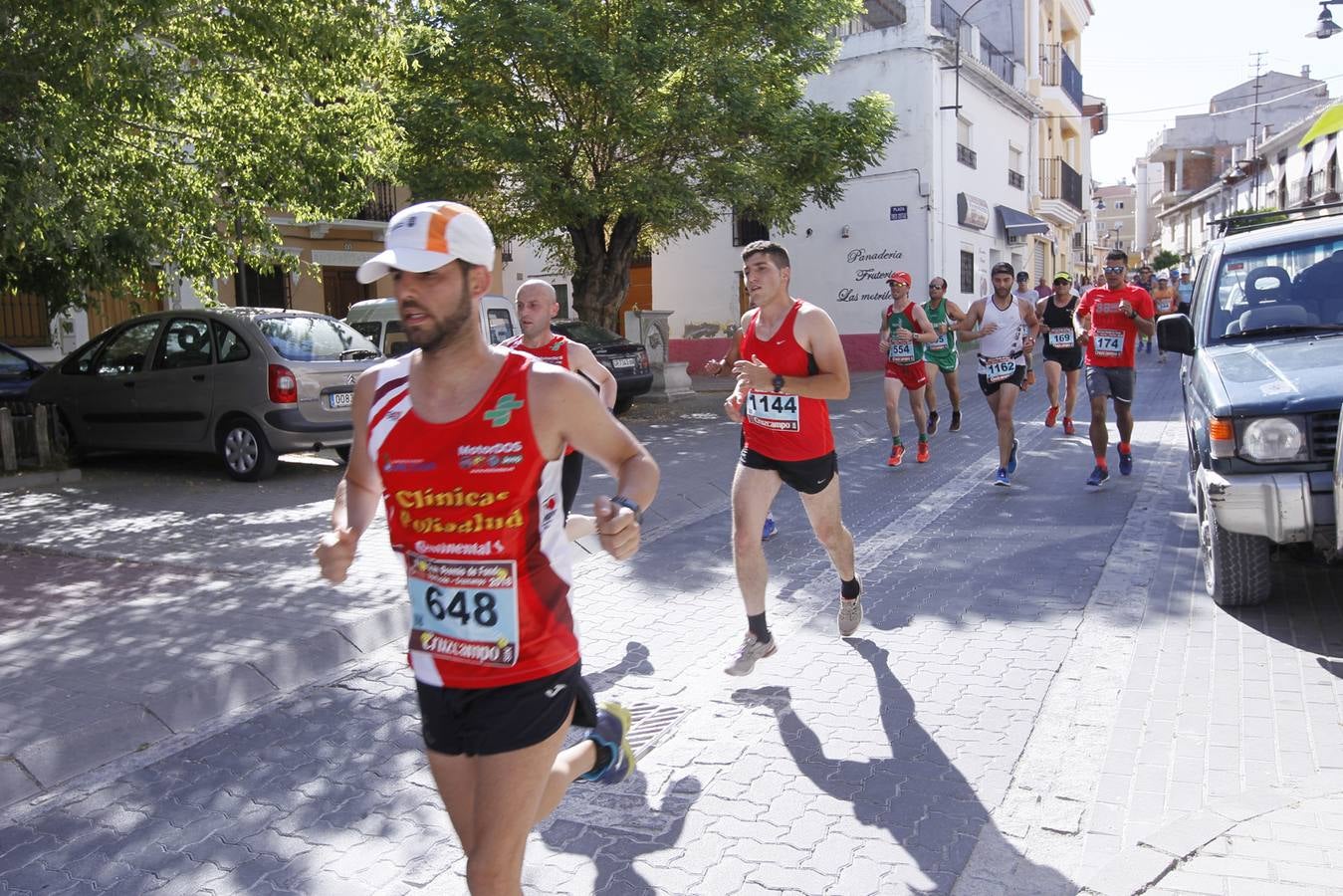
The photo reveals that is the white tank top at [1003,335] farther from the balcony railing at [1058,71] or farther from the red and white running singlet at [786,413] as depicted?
the balcony railing at [1058,71]

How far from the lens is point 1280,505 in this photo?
518cm

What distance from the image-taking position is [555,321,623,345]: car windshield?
16506 mm

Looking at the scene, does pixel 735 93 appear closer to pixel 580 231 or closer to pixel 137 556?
pixel 580 231

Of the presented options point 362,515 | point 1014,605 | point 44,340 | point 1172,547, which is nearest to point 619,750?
point 362,515

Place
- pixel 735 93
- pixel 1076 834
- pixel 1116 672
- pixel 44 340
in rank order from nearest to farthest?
pixel 1076 834 → pixel 1116 672 → pixel 735 93 → pixel 44 340

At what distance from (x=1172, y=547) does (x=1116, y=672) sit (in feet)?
8.66

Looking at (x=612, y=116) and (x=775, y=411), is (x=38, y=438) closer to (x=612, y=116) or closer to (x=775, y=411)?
(x=612, y=116)

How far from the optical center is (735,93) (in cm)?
1605

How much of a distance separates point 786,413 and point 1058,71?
1393 inches

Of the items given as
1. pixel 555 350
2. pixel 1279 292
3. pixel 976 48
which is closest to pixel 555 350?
pixel 555 350

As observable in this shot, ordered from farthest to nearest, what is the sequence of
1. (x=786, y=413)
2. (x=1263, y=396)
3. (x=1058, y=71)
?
(x=1058, y=71) → (x=1263, y=396) → (x=786, y=413)

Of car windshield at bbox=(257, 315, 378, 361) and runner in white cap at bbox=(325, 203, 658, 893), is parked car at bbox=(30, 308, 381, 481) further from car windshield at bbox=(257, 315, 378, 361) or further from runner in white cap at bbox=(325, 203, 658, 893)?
runner in white cap at bbox=(325, 203, 658, 893)

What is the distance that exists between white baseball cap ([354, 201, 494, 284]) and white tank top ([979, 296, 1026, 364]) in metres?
8.14

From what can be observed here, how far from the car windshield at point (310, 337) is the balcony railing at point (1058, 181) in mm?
29077
